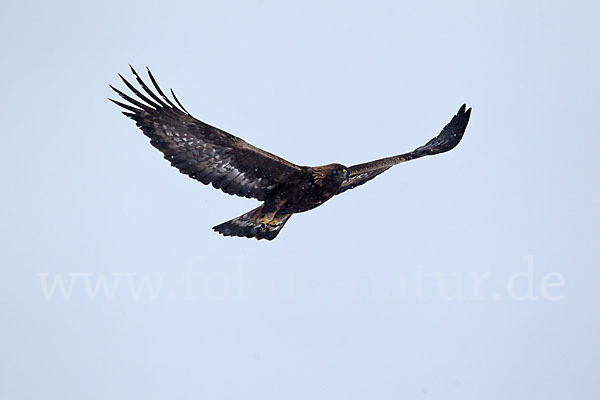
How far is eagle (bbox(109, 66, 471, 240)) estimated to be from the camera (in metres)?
7.90

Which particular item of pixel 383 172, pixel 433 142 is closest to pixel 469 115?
pixel 433 142

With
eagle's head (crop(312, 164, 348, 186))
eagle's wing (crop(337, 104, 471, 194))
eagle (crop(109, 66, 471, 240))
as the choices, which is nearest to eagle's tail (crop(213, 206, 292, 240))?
eagle (crop(109, 66, 471, 240))

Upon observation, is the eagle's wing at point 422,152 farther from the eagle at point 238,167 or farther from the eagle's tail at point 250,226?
the eagle's tail at point 250,226

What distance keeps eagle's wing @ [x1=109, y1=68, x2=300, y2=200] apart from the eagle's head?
0.21m

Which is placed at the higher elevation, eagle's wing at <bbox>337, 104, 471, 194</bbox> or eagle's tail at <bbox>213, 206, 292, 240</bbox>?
eagle's wing at <bbox>337, 104, 471, 194</bbox>

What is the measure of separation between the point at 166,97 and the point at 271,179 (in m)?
1.21

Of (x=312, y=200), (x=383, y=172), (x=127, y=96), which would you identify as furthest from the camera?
(x=383, y=172)

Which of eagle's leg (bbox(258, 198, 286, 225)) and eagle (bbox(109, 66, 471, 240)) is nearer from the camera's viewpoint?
eagle (bbox(109, 66, 471, 240))

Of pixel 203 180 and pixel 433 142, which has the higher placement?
pixel 433 142

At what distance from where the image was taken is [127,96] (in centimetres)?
780

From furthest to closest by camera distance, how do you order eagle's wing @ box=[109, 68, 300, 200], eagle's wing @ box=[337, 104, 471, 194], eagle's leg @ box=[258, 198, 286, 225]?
eagle's wing @ box=[337, 104, 471, 194], eagle's leg @ box=[258, 198, 286, 225], eagle's wing @ box=[109, 68, 300, 200]

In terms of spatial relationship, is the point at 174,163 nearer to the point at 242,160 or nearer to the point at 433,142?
the point at 242,160

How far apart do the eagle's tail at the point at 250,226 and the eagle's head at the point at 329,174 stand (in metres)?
0.63

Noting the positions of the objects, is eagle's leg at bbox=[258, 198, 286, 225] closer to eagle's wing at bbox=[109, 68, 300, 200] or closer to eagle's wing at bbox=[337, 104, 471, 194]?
eagle's wing at bbox=[109, 68, 300, 200]
